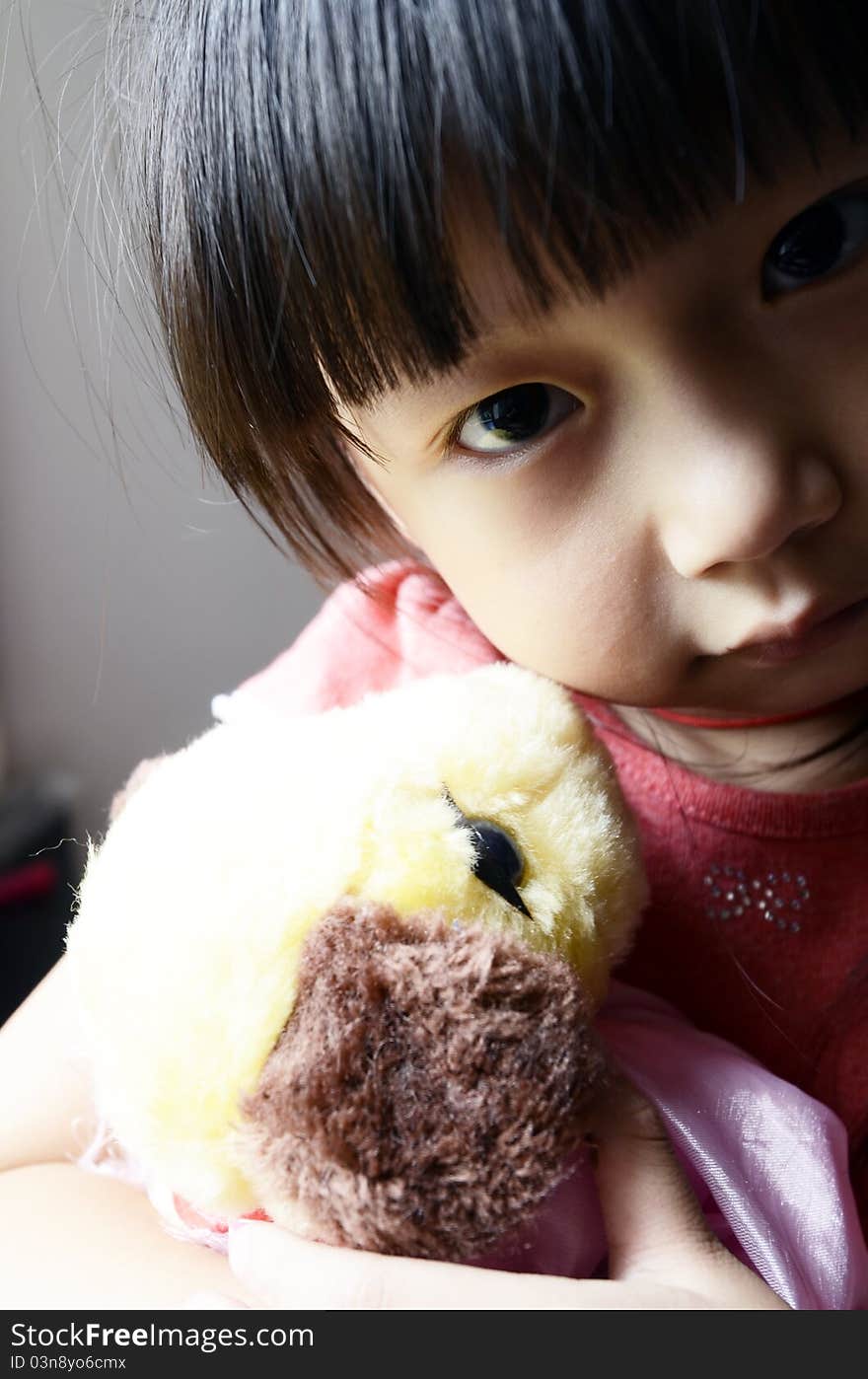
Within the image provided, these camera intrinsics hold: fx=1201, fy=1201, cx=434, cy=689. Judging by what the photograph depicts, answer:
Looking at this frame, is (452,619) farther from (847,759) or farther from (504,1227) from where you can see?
(504,1227)

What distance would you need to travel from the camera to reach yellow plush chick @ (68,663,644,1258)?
0.31m

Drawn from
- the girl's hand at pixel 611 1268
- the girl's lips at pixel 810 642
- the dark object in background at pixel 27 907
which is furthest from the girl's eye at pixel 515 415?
the dark object in background at pixel 27 907

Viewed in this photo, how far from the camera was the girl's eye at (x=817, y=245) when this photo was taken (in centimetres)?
36

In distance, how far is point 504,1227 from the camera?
316 millimetres

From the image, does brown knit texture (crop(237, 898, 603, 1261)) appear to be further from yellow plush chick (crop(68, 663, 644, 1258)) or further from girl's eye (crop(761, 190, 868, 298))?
girl's eye (crop(761, 190, 868, 298))

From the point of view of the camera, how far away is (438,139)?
320mm

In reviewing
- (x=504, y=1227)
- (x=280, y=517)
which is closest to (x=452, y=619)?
(x=280, y=517)

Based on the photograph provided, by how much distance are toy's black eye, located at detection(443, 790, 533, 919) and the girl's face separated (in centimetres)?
9

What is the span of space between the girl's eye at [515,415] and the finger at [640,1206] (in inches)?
8.2

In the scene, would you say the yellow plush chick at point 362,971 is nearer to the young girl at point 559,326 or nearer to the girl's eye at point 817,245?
the young girl at point 559,326

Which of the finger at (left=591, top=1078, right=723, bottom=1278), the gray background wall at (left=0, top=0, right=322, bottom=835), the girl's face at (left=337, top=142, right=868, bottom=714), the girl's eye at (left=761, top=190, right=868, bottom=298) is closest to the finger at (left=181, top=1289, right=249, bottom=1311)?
the finger at (left=591, top=1078, right=723, bottom=1278)

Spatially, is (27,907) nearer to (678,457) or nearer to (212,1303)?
(212,1303)

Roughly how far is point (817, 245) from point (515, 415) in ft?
0.34

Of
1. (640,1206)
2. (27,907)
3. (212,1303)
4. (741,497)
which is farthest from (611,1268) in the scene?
(27,907)
